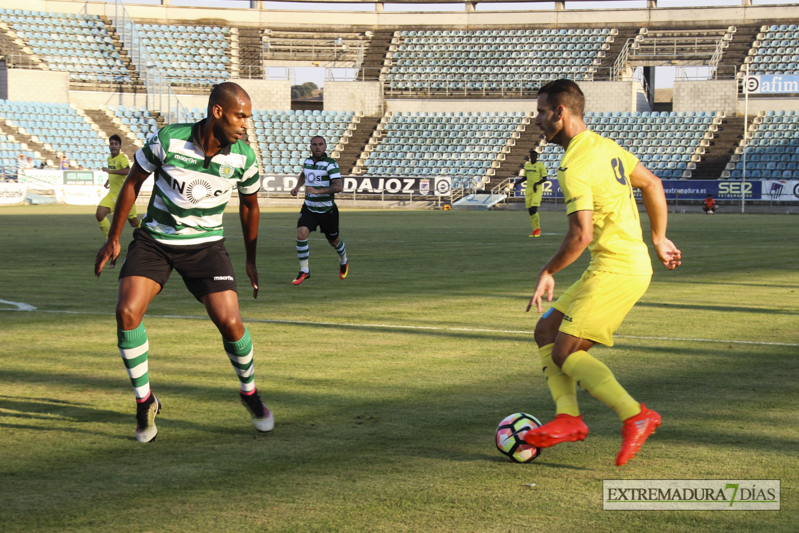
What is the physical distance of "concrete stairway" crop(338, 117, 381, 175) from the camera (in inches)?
1967

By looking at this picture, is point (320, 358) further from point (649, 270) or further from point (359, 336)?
point (649, 270)

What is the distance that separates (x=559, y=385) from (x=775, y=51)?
53780 mm

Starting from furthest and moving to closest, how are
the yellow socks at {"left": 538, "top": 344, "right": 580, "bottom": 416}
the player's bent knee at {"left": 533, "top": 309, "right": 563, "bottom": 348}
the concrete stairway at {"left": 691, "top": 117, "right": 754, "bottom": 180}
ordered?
the concrete stairway at {"left": 691, "top": 117, "right": 754, "bottom": 180} → the player's bent knee at {"left": 533, "top": 309, "right": 563, "bottom": 348} → the yellow socks at {"left": 538, "top": 344, "right": 580, "bottom": 416}

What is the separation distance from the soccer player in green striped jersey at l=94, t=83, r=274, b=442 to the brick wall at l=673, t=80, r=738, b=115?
49.6 metres

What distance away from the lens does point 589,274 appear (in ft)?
16.0

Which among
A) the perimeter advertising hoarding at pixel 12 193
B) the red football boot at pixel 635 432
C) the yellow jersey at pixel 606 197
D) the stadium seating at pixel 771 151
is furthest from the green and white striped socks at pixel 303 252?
the stadium seating at pixel 771 151

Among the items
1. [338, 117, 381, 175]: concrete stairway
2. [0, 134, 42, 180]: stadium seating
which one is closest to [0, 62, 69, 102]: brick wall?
[0, 134, 42, 180]: stadium seating

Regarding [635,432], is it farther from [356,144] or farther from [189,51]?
[189,51]

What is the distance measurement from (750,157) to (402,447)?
44.7 m

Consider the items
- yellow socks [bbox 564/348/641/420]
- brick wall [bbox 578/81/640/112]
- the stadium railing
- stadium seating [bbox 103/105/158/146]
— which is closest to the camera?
yellow socks [bbox 564/348/641/420]

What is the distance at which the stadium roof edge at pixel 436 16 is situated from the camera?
56312 millimetres

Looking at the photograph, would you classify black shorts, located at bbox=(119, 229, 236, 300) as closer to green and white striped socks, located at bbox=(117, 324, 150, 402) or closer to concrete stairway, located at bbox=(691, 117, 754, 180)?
green and white striped socks, located at bbox=(117, 324, 150, 402)

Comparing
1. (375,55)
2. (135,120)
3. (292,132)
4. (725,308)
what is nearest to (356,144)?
(292,132)

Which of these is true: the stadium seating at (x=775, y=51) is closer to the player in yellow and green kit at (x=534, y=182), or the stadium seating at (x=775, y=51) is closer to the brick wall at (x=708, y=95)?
the brick wall at (x=708, y=95)
